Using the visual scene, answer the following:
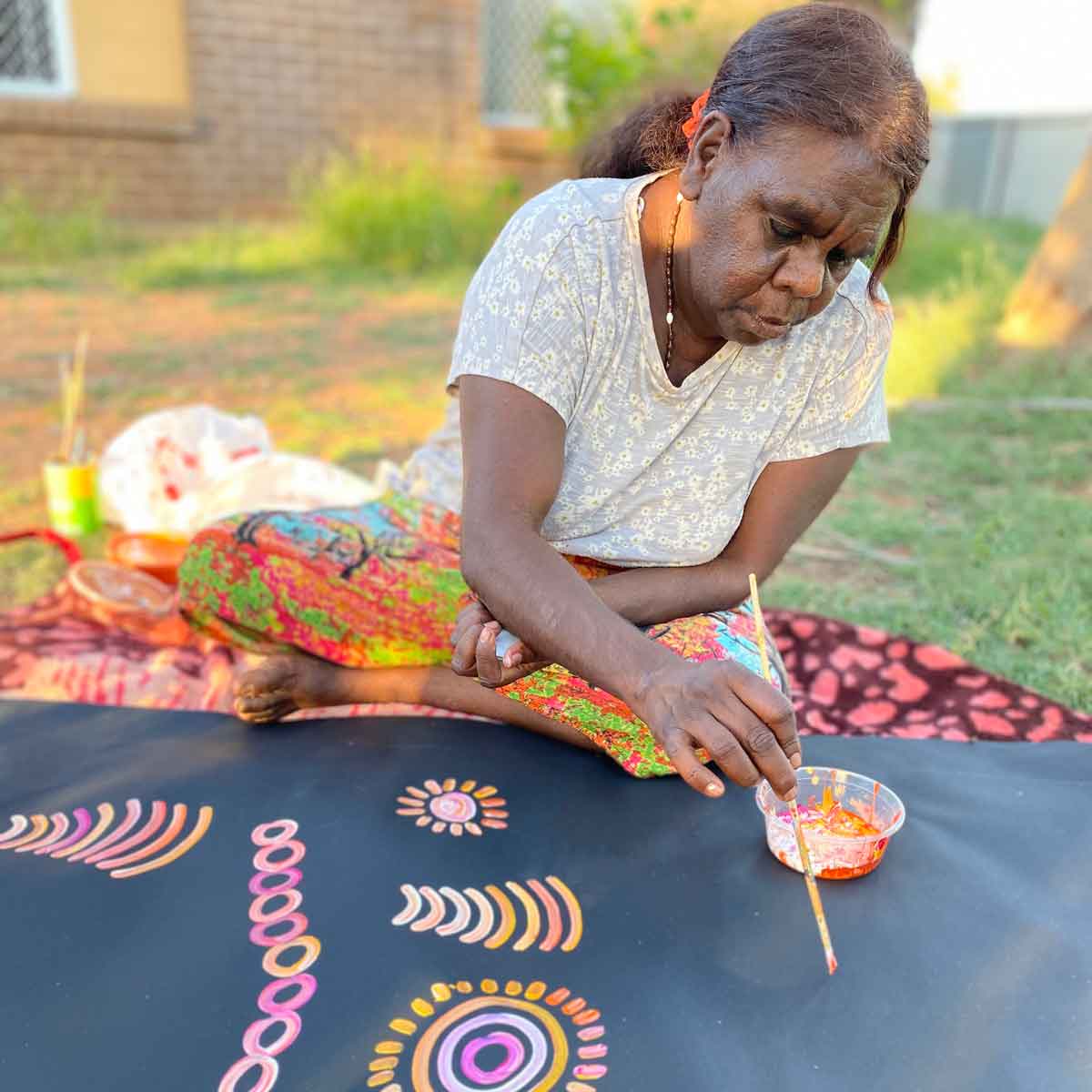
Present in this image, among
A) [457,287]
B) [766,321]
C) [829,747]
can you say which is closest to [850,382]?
[766,321]

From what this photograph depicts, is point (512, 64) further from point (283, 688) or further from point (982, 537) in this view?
point (283, 688)

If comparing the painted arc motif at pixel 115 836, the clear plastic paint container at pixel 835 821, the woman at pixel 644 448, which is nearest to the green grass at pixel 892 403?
the clear plastic paint container at pixel 835 821

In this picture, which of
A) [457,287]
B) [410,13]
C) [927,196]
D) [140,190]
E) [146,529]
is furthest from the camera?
[927,196]

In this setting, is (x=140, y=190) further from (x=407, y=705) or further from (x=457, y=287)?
(x=407, y=705)

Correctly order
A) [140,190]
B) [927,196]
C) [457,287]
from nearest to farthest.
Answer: [457,287] < [140,190] < [927,196]

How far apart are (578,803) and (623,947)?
1.00 ft

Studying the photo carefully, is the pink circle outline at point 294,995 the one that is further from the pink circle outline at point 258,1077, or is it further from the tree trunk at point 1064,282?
the tree trunk at point 1064,282

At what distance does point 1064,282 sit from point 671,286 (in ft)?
12.2

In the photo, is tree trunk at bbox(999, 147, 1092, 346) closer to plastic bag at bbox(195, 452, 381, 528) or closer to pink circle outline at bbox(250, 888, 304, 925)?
plastic bag at bbox(195, 452, 381, 528)

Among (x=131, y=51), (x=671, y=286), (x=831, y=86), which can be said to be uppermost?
(x=831, y=86)

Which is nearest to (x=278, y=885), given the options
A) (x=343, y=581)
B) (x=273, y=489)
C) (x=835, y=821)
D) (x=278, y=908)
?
Answer: (x=278, y=908)

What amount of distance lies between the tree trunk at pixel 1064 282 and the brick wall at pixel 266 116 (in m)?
5.29

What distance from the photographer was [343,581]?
1.92 metres

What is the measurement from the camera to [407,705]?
1960 mm
